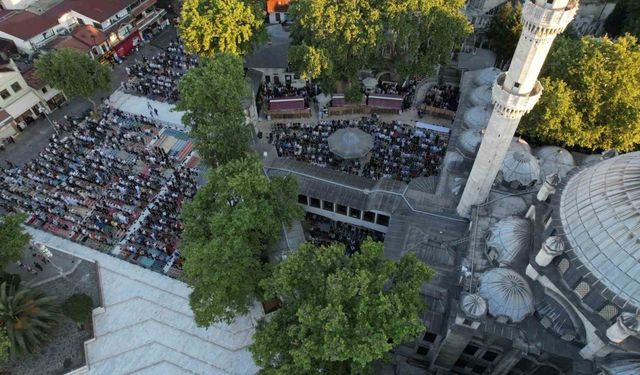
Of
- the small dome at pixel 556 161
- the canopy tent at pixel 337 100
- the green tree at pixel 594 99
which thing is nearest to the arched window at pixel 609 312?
the small dome at pixel 556 161

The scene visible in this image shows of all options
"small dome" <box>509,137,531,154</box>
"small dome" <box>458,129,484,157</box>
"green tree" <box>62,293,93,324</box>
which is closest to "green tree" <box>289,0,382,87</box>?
"small dome" <box>458,129,484,157</box>

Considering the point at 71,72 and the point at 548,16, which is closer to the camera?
the point at 548,16

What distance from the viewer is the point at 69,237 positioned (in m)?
44.6

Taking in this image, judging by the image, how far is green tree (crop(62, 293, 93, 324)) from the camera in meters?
37.0

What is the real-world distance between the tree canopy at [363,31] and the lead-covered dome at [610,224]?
1102 inches

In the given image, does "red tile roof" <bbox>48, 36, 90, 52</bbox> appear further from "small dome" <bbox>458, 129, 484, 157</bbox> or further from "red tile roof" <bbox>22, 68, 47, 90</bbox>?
"small dome" <bbox>458, 129, 484, 157</bbox>

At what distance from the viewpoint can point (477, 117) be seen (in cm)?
4653

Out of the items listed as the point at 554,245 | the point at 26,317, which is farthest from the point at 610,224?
the point at 26,317

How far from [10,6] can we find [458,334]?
80014mm

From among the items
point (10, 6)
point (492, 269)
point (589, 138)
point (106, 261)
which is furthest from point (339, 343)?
point (10, 6)

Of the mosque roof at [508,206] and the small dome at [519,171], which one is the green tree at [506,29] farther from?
the mosque roof at [508,206]

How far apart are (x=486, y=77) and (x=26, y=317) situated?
52778mm

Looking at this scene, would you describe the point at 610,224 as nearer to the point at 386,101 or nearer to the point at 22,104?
the point at 386,101

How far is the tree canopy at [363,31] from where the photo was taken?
48453 mm
